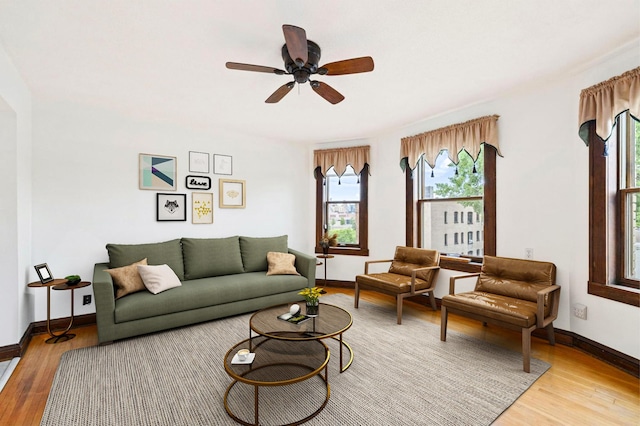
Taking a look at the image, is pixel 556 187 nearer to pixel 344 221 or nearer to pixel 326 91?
pixel 326 91

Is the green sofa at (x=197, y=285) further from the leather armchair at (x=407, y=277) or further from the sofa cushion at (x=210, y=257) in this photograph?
the leather armchair at (x=407, y=277)

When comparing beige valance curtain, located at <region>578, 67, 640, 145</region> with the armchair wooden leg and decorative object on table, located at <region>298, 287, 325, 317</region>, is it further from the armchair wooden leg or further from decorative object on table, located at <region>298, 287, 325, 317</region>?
decorative object on table, located at <region>298, 287, 325, 317</region>

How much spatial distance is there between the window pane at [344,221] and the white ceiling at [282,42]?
2.11 m

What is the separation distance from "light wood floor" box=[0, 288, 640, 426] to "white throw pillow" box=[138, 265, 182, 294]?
2.33 feet

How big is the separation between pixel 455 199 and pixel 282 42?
9.77 feet

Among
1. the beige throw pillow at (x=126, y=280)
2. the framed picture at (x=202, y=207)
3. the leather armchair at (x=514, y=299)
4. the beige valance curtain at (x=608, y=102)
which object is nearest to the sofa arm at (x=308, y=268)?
the framed picture at (x=202, y=207)

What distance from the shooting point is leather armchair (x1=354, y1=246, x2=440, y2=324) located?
142 inches

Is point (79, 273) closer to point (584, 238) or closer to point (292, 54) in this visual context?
point (292, 54)

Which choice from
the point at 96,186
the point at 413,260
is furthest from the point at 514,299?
the point at 96,186

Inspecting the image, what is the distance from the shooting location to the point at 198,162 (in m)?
4.43

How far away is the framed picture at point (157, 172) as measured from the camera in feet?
13.2

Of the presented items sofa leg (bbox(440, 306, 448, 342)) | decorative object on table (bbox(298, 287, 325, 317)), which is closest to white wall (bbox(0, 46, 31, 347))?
decorative object on table (bbox(298, 287, 325, 317))

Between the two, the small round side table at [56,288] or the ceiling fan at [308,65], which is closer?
the ceiling fan at [308,65]

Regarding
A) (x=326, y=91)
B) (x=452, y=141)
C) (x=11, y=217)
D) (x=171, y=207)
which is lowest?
(x=11, y=217)
